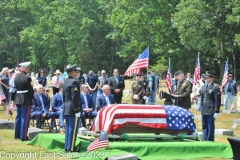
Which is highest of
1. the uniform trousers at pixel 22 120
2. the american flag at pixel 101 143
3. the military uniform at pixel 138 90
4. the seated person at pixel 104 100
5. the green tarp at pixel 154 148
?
the military uniform at pixel 138 90

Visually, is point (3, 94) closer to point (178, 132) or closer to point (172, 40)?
point (178, 132)

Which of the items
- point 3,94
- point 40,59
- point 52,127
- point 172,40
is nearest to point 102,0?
point 40,59

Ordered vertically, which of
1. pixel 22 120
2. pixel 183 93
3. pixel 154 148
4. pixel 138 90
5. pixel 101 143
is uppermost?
pixel 138 90

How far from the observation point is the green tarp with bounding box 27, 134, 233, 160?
955 cm

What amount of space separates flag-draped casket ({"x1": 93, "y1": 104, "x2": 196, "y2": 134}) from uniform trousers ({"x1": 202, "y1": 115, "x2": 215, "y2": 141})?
95 cm

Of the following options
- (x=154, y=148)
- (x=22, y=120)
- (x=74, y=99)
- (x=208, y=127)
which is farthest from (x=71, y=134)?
(x=208, y=127)

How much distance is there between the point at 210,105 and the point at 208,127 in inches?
22.4

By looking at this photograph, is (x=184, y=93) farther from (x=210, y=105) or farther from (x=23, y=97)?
(x=23, y=97)

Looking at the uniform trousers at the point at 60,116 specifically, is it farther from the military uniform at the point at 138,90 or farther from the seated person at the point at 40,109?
the military uniform at the point at 138,90

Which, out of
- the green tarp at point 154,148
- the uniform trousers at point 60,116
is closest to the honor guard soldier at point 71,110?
the green tarp at point 154,148

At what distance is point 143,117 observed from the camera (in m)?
10.5

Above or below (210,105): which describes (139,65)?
above

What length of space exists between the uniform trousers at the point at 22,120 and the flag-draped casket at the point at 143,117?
1.65 metres

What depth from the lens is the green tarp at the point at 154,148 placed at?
9.55 meters
